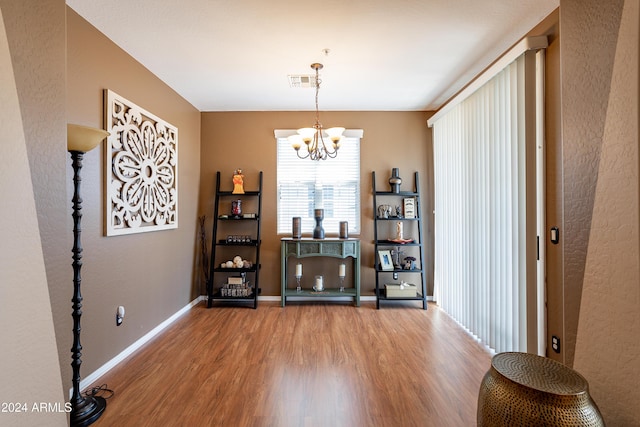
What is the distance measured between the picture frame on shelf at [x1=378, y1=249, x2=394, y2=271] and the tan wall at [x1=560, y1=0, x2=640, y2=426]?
2.52m

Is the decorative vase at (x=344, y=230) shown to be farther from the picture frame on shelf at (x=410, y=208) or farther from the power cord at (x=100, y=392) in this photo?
the power cord at (x=100, y=392)

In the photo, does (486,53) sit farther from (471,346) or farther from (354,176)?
(471,346)

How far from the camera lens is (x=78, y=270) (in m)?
1.85

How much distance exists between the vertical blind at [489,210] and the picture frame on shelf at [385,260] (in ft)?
2.30

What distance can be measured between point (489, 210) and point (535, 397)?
1.88 metres

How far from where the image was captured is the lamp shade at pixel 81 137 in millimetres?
1673

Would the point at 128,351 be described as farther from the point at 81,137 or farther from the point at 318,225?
the point at 318,225

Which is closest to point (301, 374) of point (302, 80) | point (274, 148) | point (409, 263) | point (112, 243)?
point (112, 243)

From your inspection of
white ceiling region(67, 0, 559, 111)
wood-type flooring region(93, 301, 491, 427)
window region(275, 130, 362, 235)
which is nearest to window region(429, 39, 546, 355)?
white ceiling region(67, 0, 559, 111)

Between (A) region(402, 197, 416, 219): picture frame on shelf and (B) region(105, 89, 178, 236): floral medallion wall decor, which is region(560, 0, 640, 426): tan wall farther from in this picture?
(B) region(105, 89, 178, 236): floral medallion wall decor

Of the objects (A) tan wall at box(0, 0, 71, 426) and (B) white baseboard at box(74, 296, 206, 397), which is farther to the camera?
(B) white baseboard at box(74, 296, 206, 397)

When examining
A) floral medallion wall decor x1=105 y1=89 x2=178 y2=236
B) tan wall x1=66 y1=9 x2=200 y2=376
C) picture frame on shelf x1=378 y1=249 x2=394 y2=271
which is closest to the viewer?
tan wall x1=66 y1=9 x2=200 y2=376

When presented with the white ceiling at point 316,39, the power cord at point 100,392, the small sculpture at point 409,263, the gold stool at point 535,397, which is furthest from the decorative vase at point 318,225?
the gold stool at point 535,397

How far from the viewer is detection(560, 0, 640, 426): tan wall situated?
116cm
